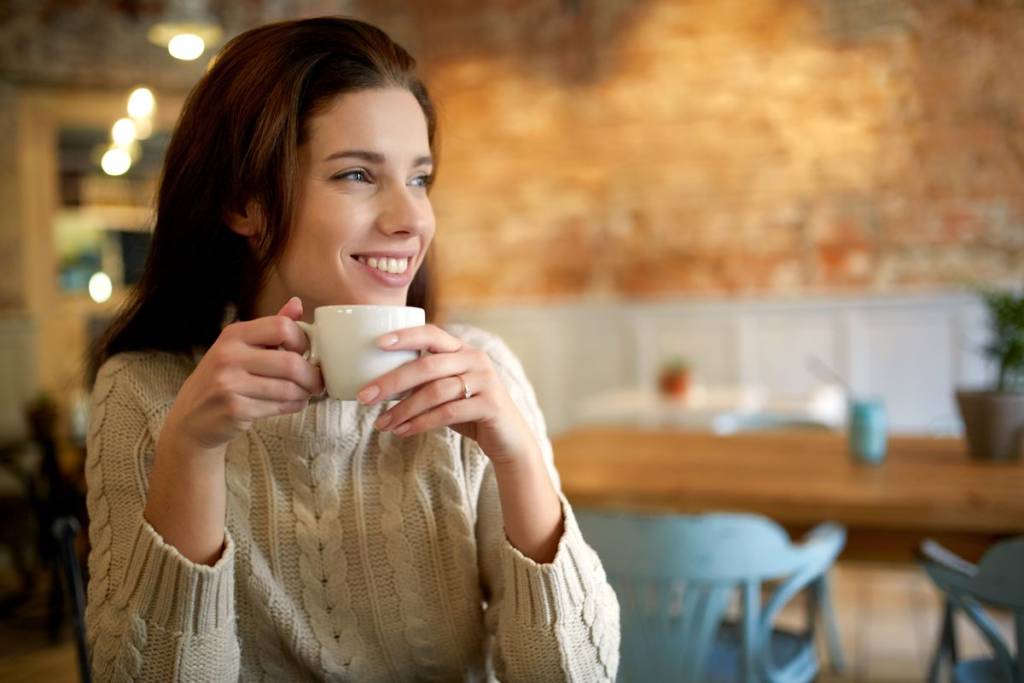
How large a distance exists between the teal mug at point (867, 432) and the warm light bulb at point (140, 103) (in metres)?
3.78

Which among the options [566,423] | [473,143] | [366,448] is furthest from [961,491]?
[473,143]

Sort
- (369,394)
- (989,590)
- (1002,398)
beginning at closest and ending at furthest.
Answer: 1. (369,394)
2. (989,590)
3. (1002,398)

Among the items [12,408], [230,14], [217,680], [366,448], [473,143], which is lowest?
[12,408]

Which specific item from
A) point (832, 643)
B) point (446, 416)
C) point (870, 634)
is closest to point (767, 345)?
point (870, 634)

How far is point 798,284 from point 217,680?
461 cm

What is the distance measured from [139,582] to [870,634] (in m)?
2.91

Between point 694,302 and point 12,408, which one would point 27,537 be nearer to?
point 12,408

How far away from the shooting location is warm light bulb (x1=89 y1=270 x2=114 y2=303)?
4949 mm

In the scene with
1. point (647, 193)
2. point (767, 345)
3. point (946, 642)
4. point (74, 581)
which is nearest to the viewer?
point (74, 581)

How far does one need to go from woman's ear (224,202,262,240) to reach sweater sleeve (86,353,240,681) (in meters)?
0.23

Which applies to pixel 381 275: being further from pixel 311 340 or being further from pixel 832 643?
pixel 832 643

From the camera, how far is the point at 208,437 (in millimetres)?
852

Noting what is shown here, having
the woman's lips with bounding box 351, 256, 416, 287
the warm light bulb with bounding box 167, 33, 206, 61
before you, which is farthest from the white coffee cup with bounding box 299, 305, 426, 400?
the warm light bulb with bounding box 167, 33, 206, 61

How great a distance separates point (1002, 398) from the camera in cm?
216
